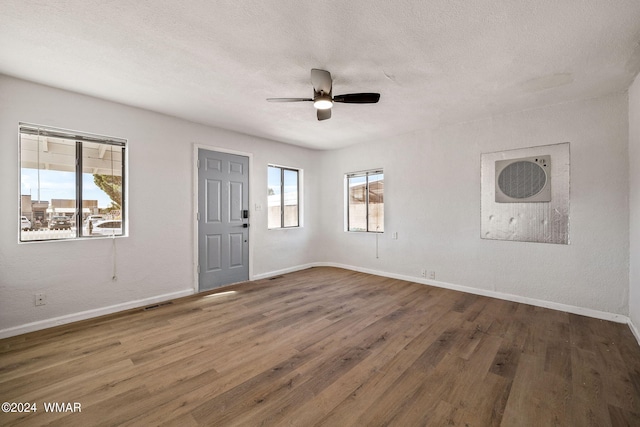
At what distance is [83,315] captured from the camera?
313 centimetres

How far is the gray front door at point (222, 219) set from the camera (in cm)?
423

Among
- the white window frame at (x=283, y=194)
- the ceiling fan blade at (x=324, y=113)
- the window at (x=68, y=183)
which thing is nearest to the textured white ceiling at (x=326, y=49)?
the ceiling fan blade at (x=324, y=113)

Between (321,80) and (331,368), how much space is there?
2.58 meters

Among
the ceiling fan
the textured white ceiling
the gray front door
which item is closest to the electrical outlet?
the gray front door

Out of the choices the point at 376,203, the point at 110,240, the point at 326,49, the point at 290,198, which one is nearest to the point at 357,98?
the point at 326,49

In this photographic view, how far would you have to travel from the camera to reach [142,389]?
1919 millimetres

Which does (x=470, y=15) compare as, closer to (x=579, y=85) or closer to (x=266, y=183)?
(x=579, y=85)

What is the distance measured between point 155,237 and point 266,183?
6.81ft

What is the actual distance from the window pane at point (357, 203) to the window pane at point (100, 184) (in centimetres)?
404

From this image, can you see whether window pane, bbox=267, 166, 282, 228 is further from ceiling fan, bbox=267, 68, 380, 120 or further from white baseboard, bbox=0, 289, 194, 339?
ceiling fan, bbox=267, 68, 380, 120

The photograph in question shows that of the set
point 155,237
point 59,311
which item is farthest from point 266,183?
point 59,311

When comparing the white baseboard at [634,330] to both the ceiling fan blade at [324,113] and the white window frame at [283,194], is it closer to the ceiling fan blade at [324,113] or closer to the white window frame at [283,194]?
the ceiling fan blade at [324,113]

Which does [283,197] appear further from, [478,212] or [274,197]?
[478,212]

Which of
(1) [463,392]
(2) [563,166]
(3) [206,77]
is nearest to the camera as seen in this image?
(1) [463,392]
